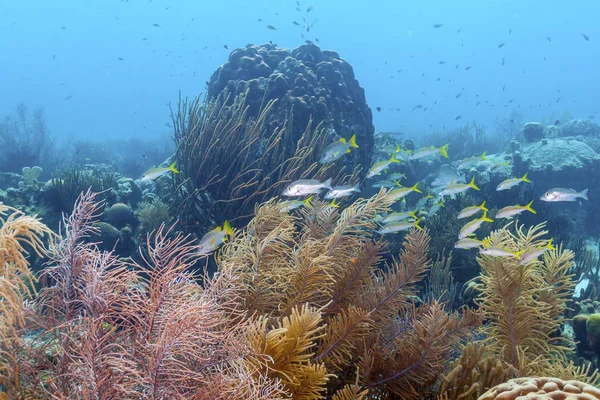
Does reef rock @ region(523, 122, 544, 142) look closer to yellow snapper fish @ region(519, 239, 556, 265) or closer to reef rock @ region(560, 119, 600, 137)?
reef rock @ region(560, 119, 600, 137)

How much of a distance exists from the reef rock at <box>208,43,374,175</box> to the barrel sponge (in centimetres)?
659

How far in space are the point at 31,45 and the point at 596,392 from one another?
170728 mm

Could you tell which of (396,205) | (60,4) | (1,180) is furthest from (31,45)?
(396,205)

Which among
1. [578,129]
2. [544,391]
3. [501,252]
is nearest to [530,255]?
[501,252]

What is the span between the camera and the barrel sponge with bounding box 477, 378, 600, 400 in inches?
75.9

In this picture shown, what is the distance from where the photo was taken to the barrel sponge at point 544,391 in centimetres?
193

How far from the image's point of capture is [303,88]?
30.3 feet

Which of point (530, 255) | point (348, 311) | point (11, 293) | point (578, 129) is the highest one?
point (11, 293)

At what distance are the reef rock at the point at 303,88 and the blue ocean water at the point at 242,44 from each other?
110 metres

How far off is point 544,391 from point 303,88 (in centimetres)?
829

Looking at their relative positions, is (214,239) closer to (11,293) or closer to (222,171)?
(11,293)

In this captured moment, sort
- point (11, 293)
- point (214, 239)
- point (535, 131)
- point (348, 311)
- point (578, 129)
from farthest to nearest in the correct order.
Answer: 1. point (578, 129)
2. point (535, 131)
3. point (214, 239)
4. point (348, 311)
5. point (11, 293)

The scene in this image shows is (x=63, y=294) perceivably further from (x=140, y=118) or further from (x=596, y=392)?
(x=140, y=118)

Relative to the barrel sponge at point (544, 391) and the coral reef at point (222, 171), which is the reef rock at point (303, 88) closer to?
the coral reef at point (222, 171)
